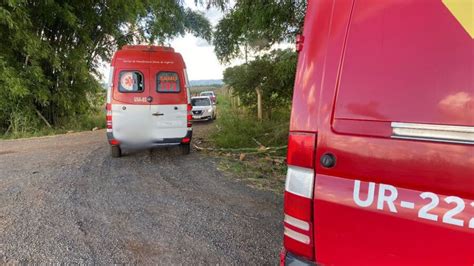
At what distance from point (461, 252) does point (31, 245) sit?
A: 3.79 m

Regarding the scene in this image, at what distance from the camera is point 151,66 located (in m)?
7.71

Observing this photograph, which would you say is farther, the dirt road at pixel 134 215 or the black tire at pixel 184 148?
the black tire at pixel 184 148

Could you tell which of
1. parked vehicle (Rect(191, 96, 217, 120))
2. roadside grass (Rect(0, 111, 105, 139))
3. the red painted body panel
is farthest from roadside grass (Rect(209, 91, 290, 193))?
roadside grass (Rect(0, 111, 105, 139))

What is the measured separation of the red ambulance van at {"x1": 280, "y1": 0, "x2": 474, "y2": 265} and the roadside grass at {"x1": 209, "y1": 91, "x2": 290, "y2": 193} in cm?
384

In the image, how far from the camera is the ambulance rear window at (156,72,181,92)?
7.72m

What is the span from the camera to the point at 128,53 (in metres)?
7.60

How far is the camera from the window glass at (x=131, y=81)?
752 cm

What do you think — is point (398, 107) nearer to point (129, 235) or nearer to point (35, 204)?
point (129, 235)

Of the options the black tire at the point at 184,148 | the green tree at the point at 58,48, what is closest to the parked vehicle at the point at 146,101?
the black tire at the point at 184,148

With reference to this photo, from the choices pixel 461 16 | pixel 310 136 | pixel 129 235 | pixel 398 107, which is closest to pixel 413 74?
pixel 398 107

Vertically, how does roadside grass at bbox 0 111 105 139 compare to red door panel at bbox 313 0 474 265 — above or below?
below

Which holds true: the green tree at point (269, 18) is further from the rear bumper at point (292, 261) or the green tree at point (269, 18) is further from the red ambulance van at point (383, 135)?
the rear bumper at point (292, 261)

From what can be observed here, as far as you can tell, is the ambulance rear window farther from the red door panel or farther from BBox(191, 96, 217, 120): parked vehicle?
BBox(191, 96, 217, 120): parked vehicle

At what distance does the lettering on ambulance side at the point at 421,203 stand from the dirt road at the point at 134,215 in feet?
6.16
